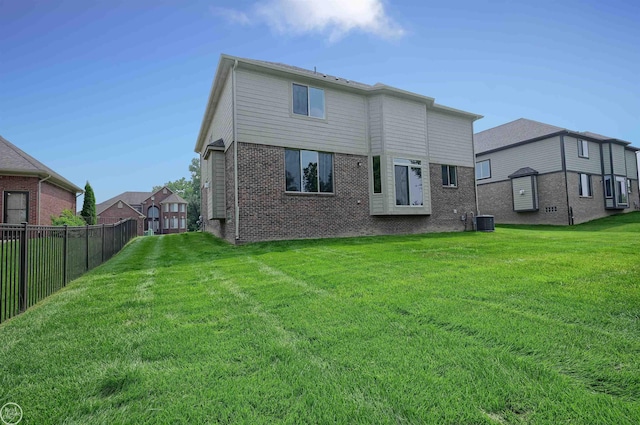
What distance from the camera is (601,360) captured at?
6.72 feet

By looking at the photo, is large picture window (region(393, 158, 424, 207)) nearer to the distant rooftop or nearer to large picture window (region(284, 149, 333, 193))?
large picture window (region(284, 149, 333, 193))

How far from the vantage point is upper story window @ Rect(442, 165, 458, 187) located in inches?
546

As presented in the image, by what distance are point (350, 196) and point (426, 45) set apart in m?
6.51

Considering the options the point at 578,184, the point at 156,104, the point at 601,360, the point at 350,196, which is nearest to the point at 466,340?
the point at 601,360

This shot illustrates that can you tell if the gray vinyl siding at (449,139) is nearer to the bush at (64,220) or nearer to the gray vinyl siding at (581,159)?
the gray vinyl siding at (581,159)

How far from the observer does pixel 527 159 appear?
21031 mm

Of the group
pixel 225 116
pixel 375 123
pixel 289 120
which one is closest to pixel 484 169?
pixel 375 123

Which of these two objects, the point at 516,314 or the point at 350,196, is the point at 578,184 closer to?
the point at 350,196

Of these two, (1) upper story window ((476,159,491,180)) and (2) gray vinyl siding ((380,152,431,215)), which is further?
(1) upper story window ((476,159,491,180))

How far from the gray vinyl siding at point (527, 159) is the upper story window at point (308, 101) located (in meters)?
17.7

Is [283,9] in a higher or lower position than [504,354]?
higher

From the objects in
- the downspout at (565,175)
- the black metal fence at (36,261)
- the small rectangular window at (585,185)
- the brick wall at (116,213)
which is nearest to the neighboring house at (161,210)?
the brick wall at (116,213)

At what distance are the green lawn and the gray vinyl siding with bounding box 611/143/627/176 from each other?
981 inches

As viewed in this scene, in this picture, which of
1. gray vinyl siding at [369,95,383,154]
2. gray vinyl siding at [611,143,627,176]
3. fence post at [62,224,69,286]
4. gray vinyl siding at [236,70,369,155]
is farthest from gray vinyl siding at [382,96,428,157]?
gray vinyl siding at [611,143,627,176]
